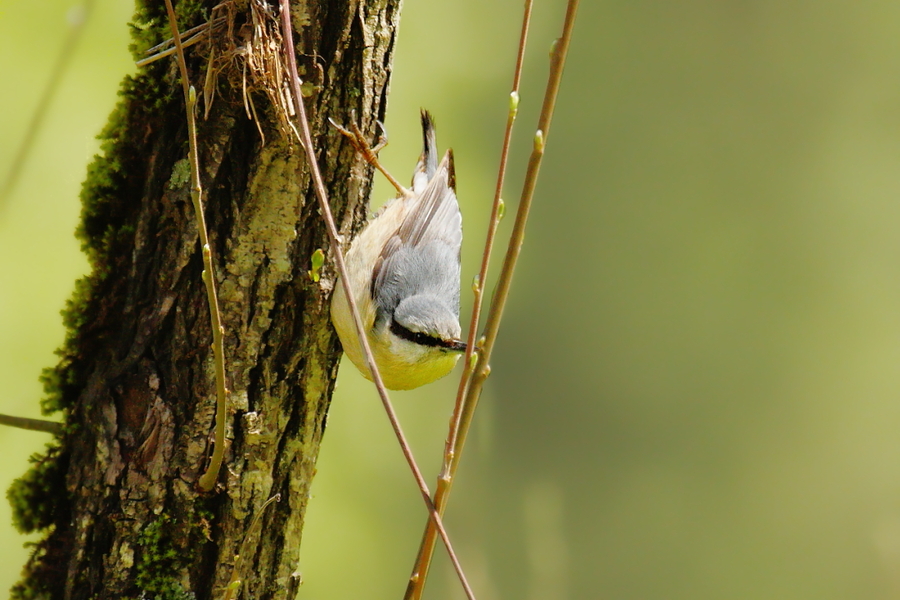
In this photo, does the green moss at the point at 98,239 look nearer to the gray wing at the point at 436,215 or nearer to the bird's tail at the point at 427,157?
the gray wing at the point at 436,215

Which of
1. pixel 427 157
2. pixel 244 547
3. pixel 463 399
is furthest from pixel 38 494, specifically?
pixel 427 157

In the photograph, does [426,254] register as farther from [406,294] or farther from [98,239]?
[98,239]

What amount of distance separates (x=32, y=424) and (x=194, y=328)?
0.36 metres

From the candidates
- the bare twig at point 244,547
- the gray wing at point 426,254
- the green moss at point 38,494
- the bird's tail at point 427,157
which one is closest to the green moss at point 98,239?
the green moss at point 38,494

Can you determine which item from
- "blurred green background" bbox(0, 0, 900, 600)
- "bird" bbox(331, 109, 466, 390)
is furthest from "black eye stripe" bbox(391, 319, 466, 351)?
"blurred green background" bbox(0, 0, 900, 600)

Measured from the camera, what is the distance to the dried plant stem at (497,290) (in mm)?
632

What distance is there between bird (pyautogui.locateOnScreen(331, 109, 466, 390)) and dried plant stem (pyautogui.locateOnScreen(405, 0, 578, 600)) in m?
0.80

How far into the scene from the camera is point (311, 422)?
4.44ft

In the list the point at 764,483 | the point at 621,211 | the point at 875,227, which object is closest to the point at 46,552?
the point at 621,211

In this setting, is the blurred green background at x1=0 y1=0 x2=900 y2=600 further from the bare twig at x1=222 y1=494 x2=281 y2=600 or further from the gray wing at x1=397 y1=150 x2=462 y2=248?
the bare twig at x1=222 y1=494 x2=281 y2=600

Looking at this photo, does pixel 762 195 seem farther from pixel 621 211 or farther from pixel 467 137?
pixel 467 137

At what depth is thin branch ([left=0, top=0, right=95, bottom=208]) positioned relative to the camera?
1.60 m

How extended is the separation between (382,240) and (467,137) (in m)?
1.61

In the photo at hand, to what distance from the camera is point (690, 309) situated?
3.43 m
